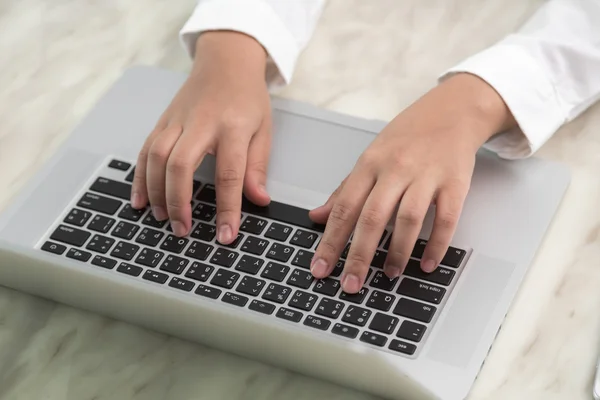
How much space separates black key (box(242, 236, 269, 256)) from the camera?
632mm

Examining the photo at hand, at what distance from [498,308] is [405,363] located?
0.08 meters

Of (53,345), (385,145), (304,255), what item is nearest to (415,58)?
(385,145)

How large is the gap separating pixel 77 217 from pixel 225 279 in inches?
5.5

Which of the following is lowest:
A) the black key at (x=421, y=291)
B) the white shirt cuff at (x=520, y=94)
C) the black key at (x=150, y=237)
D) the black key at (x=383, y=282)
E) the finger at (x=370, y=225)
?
the black key at (x=150, y=237)

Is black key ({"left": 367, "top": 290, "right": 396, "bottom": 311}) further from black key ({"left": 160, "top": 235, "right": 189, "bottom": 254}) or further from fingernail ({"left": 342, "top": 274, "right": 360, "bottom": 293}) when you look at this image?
black key ({"left": 160, "top": 235, "right": 189, "bottom": 254})

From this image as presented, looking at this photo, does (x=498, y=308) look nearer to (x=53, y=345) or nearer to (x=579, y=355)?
(x=579, y=355)

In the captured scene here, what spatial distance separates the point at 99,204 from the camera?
68 centimetres

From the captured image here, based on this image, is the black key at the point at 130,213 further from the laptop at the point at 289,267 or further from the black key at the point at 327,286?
the black key at the point at 327,286

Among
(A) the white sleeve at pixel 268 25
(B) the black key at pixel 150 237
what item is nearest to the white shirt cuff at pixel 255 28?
(A) the white sleeve at pixel 268 25

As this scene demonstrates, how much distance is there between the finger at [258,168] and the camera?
68cm

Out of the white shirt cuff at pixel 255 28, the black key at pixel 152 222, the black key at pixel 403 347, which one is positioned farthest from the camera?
the white shirt cuff at pixel 255 28

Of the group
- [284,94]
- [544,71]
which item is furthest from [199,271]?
[544,71]

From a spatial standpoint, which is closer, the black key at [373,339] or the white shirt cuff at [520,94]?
the black key at [373,339]

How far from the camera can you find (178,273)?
0.62 meters
